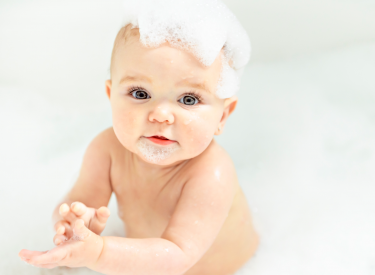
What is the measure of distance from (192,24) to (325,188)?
0.87 m

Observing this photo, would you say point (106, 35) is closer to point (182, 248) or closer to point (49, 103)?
point (49, 103)

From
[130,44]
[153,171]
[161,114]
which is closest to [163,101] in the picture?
[161,114]

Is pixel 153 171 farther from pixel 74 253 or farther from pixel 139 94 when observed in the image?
pixel 74 253

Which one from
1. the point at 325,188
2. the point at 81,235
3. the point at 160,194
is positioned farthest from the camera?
the point at 325,188

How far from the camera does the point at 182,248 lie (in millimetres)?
951

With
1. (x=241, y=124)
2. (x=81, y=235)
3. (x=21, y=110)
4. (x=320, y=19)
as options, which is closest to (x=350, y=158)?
(x=241, y=124)

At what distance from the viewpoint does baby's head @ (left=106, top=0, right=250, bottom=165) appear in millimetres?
909

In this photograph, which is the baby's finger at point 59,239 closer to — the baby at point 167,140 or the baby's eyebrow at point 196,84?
the baby at point 167,140

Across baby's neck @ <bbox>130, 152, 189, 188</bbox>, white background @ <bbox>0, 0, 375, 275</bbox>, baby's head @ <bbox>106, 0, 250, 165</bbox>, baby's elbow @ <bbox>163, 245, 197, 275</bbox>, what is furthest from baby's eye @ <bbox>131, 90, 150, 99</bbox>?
white background @ <bbox>0, 0, 375, 275</bbox>

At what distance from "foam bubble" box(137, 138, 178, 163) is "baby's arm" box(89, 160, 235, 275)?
103mm

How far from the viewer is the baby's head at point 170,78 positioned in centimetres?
91

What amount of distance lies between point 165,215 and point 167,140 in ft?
0.77

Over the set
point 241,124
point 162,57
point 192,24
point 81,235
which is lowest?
point 81,235

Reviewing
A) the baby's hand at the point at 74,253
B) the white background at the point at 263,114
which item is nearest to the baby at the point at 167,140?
the baby's hand at the point at 74,253
